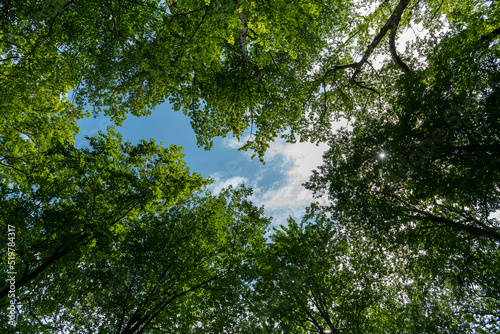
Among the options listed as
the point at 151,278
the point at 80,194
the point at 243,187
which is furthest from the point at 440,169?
the point at 80,194

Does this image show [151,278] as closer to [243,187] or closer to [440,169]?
[243,187]

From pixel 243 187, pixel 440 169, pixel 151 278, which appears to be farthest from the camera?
pixel 243 187

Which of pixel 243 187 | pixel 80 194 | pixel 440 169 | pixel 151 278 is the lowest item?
pixel 151 278

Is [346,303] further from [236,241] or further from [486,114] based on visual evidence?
[486,114]

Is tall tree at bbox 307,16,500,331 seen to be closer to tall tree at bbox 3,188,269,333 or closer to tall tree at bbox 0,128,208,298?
tall tree at bbox 3,188,269,333

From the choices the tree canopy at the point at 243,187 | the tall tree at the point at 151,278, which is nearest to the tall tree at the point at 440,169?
the tree canopy at the point at 243,187

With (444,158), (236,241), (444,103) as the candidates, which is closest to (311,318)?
(236,241)

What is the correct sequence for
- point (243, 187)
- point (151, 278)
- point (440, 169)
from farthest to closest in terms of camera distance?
point (243, 187) → point (151, 278) → point (440, 169)

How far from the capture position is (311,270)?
11.7 m

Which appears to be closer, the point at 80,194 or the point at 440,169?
the point at 440,169

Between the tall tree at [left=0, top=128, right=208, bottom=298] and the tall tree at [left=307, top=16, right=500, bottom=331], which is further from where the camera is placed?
the tall tree at [left=0, top=128, right=208, bottom=298]

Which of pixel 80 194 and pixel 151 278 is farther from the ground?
pixel 80 194

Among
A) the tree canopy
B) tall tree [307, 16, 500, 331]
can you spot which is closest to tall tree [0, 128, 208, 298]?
the tree canopy

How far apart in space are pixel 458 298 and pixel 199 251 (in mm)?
11719
